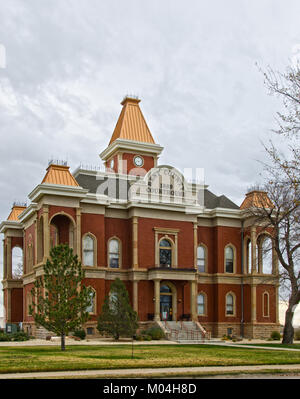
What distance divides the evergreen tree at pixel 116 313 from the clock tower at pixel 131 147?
17.3 metres

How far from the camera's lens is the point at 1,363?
62.5 ft

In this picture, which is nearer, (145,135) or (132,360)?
(132,360)

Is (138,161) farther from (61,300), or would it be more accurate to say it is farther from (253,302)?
(61,300)

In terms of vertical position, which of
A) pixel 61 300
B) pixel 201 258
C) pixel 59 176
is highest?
pixel 59 176

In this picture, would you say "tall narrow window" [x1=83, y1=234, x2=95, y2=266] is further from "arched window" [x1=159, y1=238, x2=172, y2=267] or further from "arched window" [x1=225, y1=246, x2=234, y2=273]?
"arched window" [x1=225, y1=246, x2=234, y2=273]

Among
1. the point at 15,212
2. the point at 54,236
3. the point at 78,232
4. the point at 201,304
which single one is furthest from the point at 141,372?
the point at 15,212

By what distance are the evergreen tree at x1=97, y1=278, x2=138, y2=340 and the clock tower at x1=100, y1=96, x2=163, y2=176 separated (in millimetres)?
17252

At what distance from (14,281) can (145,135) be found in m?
18.3

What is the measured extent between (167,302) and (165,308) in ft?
1.73

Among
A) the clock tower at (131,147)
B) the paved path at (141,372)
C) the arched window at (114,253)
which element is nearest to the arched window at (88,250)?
the arched window at (114,253)

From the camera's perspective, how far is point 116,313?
35.1m

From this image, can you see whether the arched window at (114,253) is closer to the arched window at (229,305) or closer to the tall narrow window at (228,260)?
the tall narrow window at (228,260)
